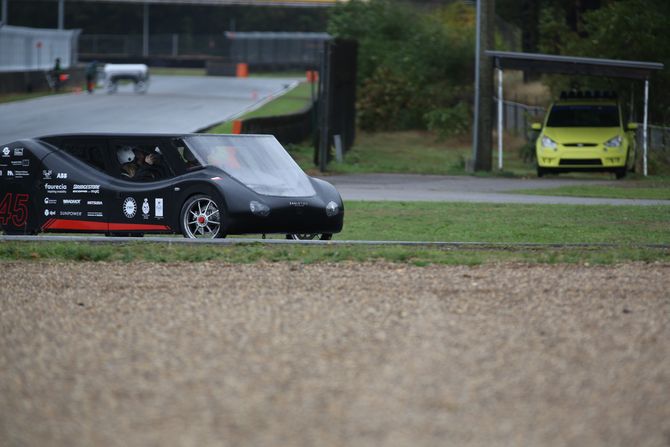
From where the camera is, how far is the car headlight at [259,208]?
14.1 meters

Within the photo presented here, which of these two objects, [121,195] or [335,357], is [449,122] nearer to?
[121,195]

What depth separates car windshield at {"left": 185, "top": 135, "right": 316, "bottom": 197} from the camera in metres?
14.5

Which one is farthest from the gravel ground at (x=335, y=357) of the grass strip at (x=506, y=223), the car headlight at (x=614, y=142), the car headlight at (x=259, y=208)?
the car headlight at (x=614, y=142)

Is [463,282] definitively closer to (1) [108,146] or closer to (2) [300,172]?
(2) [300,172]

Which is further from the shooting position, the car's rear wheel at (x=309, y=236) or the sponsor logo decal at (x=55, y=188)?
the car's rear wheel at (x=309, y=236)

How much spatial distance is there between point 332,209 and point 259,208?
40.1 inches

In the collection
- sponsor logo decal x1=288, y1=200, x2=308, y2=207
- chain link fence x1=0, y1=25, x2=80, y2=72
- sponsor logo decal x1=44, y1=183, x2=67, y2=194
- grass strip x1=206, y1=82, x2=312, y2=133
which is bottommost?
sponsor logo decal x1=288, y1=200, x2=308, y2=207

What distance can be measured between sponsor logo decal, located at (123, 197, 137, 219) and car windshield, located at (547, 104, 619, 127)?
16.4 m

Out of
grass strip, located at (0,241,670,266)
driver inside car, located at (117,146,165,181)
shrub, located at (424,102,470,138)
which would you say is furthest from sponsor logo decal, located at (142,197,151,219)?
shrub, located at (424,102,470,138)

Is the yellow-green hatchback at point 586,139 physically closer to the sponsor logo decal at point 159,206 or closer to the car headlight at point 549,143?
the car headlight at point 549,143

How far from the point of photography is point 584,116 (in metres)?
29.3

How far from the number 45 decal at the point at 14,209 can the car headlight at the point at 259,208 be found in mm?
2878

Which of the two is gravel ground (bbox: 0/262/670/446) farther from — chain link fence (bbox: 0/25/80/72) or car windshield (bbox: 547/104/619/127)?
chain link fence (bbox: 0/25/80/72)

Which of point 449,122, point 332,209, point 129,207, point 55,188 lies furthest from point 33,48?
point 332,209
